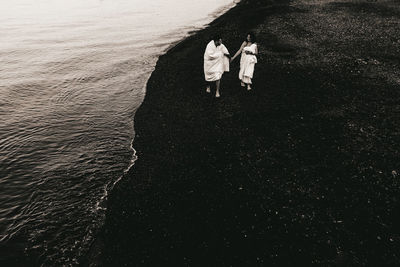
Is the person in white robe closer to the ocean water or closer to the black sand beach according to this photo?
the black sand beach

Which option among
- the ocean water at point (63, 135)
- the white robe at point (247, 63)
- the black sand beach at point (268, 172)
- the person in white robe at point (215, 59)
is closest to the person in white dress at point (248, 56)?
the white robe at point (247, 63)

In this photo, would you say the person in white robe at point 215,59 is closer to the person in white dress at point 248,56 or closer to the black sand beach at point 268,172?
the person in white dress at point 248,56

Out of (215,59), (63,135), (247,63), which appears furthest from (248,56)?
(63,135)

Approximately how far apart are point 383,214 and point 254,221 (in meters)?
2.90

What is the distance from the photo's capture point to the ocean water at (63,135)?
6.81m

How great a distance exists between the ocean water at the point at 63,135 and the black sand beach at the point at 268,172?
0.80 m

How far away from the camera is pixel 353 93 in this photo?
12.0 m

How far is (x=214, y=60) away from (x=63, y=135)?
6.82 meters

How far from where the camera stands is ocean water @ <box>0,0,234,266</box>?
6809 millimetres

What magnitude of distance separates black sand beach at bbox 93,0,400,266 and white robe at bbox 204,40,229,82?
44.9 inches

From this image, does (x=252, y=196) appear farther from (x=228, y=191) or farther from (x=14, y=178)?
(x=14, y=178)

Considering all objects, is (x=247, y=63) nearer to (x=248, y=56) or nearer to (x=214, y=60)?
(x=248, y=56)

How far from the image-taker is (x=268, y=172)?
7891 millimetres

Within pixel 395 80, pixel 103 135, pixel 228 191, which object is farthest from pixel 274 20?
pixel 228 191
